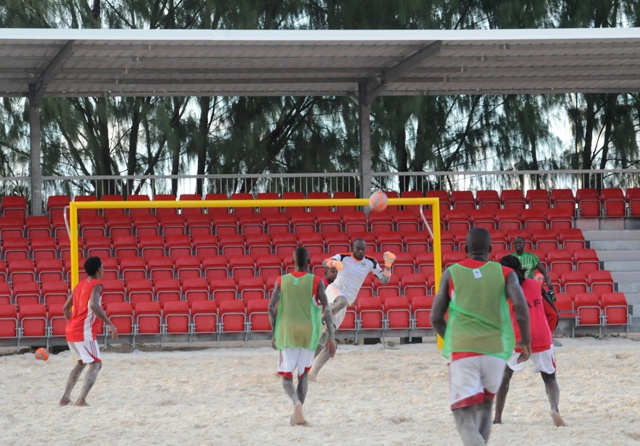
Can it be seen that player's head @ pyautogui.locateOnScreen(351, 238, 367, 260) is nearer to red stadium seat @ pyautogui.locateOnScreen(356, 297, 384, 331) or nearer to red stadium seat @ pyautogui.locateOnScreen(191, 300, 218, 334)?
red stadium seat @ pyautogui.locateOnScreen(356, 297, 384, 331)

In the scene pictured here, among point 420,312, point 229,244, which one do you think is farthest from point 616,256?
point 229,244

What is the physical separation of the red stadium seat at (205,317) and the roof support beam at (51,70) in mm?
5276

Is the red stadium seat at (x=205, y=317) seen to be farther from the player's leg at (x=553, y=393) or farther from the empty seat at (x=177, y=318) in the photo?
the player's leg at (x=553, y=393)

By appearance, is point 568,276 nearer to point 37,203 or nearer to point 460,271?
point 37,203

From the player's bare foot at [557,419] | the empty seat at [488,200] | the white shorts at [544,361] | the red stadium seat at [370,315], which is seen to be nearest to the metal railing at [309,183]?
the empty seat at [488,200]

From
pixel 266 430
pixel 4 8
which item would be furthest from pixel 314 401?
pixel 4 8

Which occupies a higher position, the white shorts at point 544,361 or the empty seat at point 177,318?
the white shorts at point 544,361

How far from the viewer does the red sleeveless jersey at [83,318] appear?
1095 cm

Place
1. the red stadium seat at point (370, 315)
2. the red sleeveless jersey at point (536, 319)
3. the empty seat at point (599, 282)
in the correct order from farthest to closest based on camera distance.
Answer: the empty seat at point (599, 282) → the red stadium seat at point (370, 315) → the red sleeveless jersey at point (536, 319)

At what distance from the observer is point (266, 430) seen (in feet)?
31.8

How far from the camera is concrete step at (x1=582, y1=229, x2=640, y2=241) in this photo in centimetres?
2242

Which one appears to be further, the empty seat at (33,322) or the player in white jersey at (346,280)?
the empty seat at (33,322)

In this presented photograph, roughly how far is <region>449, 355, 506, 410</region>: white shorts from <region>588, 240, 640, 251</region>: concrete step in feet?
50.9

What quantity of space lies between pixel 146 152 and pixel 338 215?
8647 mm
